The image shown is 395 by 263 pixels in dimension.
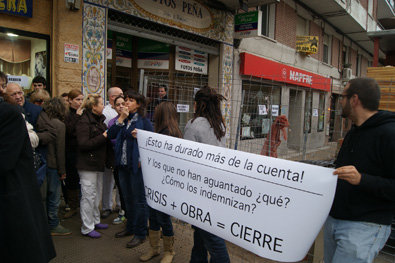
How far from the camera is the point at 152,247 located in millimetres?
3438

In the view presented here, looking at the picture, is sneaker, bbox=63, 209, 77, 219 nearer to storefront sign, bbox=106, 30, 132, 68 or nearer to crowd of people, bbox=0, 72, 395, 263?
crowd of people, bbox=0, 72, 395, 263

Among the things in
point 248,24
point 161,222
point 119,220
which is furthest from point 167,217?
point 248,24

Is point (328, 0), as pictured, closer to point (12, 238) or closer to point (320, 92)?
point (320, 92)

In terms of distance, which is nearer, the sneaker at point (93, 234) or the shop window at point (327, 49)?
the sneaker at point (93, 234)

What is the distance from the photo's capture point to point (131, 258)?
11.3ft

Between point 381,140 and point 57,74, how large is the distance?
513 centimetres

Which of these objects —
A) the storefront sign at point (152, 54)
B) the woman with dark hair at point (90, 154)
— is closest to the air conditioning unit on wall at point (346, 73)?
the storefront sign at point (152, 54)

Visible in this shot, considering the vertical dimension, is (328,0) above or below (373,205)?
above

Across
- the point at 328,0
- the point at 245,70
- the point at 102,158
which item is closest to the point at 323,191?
the point at 102,158

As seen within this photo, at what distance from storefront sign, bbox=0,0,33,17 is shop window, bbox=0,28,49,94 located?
295 millimetres

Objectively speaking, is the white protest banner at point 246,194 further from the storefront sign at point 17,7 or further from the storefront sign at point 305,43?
the storefront sign at point 305,43

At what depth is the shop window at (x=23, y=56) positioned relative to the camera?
16.2 feet

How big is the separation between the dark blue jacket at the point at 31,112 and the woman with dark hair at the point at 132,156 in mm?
932

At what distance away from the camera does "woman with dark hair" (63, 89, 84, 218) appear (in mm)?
4137
